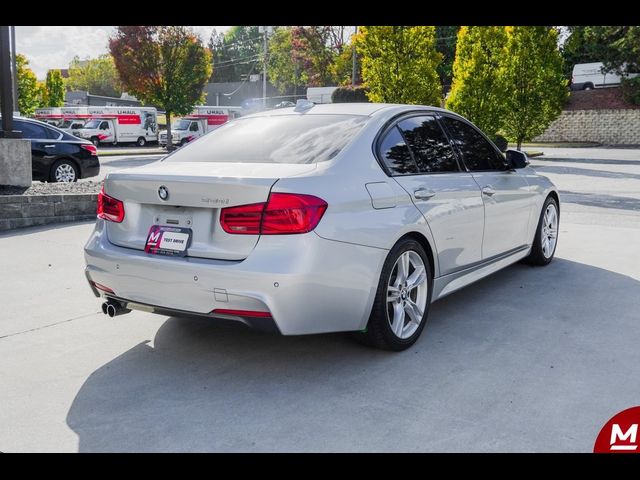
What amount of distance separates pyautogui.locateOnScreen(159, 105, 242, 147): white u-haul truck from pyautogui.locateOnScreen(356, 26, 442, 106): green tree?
17.3 meters

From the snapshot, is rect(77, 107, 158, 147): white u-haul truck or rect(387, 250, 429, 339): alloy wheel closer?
rect(387, 250, 429, 339): alloy wheel

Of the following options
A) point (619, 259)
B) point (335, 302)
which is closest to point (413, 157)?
point (335, 302)

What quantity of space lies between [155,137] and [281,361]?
42833 mm

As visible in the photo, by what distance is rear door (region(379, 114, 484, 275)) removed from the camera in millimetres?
4398

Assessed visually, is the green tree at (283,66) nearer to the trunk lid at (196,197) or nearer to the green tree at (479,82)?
the green tree at (479,82)

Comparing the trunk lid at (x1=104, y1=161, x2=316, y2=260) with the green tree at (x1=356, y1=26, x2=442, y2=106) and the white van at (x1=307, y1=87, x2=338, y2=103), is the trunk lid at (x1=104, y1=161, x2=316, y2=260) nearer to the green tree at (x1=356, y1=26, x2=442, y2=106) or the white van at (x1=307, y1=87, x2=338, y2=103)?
the green tree at (x1=356, y1=26, x2=442, y2=106)

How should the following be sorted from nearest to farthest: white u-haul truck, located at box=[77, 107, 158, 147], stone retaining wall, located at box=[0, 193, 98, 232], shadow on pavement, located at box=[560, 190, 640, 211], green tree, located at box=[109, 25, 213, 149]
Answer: stone retaining wall, located at box=[0, 193, 98, 232] < shadow on pavement, located at box=[560, 190, 640, 211] < green tree, located at box=[109, 25, 213, 149] < white u-haul truck, located at box=[77, 107, 158, 147]

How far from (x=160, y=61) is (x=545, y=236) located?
31.0 m

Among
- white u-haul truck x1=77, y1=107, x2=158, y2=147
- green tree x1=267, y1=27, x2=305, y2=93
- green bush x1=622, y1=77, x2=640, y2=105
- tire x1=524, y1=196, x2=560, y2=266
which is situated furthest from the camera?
green tree x1=267, y1=27, x2=305, y2=93

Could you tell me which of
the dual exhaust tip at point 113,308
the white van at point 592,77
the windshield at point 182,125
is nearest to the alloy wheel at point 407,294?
the dual exhaust tip at point 113,308

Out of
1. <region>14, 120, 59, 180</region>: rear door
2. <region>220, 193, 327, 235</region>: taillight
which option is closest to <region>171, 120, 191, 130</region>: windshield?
<region>14, 120, 59, 180</region>: rear door

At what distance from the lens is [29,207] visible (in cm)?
899

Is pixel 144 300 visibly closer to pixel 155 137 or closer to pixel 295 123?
pixel 295 123

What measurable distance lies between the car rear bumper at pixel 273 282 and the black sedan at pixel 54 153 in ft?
33.3
